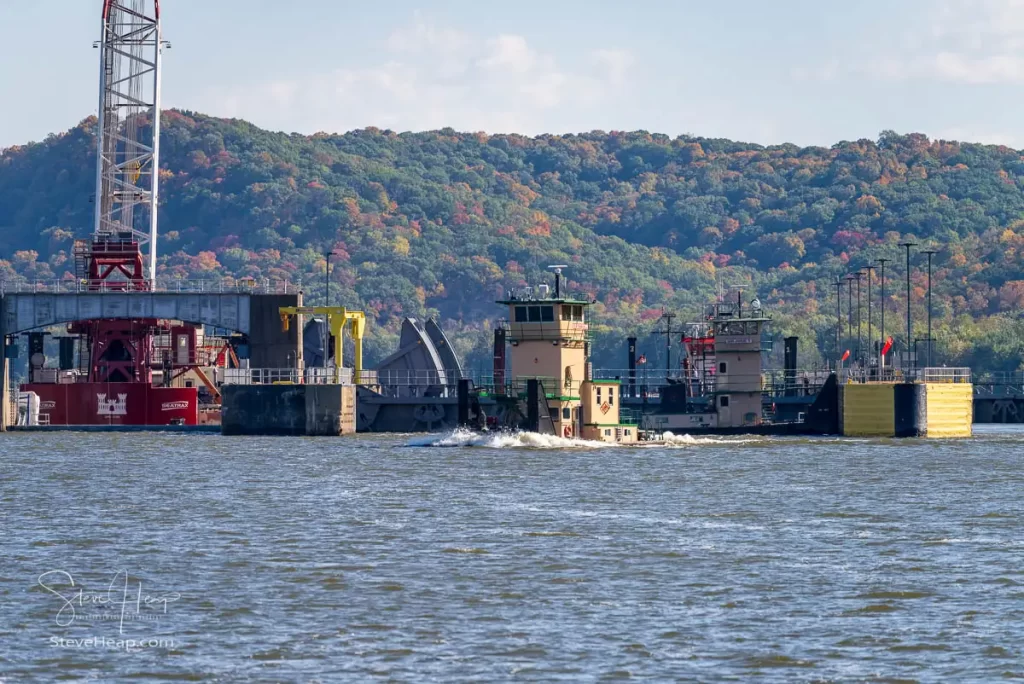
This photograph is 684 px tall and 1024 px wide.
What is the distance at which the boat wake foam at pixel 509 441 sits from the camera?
261 feet

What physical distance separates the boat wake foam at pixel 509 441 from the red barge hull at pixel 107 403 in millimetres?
23825

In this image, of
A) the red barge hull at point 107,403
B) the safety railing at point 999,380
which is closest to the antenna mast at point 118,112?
the red barge hull at point 107,403

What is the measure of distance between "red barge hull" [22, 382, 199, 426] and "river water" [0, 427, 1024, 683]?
115 ft

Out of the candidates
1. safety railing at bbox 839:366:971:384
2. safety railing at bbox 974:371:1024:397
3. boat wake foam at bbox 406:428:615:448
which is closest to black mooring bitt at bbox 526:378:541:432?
boat wake foam at bbox 406:428:615:448

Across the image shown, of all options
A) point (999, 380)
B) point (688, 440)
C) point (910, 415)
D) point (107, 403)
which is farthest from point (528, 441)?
point (999, 380)

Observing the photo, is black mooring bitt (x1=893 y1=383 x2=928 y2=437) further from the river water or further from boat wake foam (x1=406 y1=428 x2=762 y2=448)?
the river water

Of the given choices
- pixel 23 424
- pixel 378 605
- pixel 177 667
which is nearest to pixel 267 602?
pixel 378 605

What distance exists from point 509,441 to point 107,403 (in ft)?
108

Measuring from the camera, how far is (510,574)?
38.9 metres

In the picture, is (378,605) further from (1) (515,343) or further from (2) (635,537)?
(1) (515,343)

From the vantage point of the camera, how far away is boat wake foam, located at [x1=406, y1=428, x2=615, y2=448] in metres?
79.6

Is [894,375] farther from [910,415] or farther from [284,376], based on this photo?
[284,376]

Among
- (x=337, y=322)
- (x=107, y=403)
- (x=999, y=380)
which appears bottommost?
(x=107, y=403)

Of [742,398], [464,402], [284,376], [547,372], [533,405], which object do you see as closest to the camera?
[533,405]
